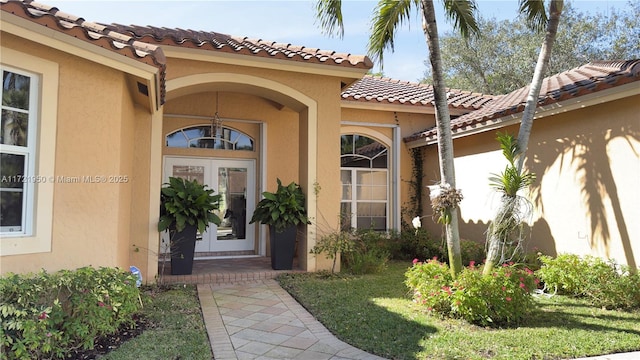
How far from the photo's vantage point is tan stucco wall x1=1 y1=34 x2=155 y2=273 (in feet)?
16.2

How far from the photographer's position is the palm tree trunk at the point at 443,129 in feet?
21.0

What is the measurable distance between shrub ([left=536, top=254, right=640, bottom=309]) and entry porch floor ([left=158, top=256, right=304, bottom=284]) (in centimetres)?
518

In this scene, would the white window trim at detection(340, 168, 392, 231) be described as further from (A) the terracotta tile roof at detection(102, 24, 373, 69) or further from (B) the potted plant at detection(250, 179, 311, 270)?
(A) the terracotta tile roof at detection(102, 24, 373, 69)

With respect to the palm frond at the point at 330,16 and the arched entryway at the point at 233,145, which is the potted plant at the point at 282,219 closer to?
the arched entryway at the point at 233,145

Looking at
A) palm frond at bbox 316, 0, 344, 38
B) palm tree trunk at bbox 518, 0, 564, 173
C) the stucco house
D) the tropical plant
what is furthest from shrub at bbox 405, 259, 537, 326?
palm frond at bbox 316, 0, 344, 38

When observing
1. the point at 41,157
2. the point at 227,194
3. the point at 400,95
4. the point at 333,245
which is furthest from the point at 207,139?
the point at 400,95

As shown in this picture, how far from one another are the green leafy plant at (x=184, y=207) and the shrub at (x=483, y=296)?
4.65 m

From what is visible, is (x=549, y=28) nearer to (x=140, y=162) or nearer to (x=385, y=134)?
(x=385, y=134)

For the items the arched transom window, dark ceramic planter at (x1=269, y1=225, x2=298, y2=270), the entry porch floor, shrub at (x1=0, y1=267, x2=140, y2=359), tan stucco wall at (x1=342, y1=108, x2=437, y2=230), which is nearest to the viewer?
shrub at (x1=0, y1=267, x2=140, y2=359)

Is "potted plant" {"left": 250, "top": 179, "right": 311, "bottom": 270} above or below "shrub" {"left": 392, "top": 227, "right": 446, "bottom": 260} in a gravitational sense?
above

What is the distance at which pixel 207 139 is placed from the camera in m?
10.9

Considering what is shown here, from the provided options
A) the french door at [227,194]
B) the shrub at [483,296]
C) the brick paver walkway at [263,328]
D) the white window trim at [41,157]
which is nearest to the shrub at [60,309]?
the white window trim at [41,157]

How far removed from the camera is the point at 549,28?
22.5ft

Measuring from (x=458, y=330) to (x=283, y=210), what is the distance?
450 centimetres
